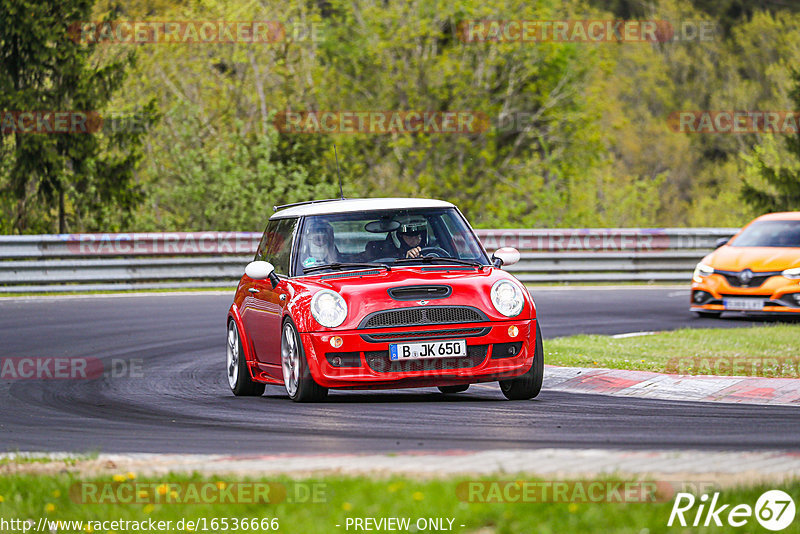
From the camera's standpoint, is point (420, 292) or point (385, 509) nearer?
point (385, 509)

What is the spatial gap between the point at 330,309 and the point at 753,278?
33.3 ft

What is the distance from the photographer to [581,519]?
526 centimetres

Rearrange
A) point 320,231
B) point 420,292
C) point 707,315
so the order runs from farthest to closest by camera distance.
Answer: point 707,315, point 320,231, point 420,292

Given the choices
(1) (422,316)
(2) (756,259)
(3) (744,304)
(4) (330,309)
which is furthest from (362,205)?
(2) (756,259)

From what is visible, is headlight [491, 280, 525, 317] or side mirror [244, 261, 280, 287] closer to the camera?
headlight [491, 280, 525, 317]

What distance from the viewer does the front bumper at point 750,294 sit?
17797 millimetres

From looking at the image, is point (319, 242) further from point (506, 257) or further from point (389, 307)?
point (506, 257)

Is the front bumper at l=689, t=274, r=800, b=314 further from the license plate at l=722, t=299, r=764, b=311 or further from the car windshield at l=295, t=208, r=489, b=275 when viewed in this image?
the car windshield at l=295, t=208, r=489, b=275

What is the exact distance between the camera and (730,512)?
5426 mm

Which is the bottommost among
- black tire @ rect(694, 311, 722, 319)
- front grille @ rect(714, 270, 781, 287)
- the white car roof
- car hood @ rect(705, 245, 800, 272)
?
black tire @ rect(694, 311, 722, 319)

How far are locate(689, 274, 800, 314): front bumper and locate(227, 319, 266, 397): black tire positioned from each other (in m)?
8.99

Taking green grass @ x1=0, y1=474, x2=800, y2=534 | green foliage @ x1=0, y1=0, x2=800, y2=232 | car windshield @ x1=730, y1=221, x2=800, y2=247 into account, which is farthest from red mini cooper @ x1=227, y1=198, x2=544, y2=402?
green foliage @ x1=0, y1=0, x2=800, y2=232

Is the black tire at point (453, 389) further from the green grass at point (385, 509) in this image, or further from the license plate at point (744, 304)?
the license plate at point (744, 304)

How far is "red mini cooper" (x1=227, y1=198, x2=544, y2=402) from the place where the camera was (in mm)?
9602
